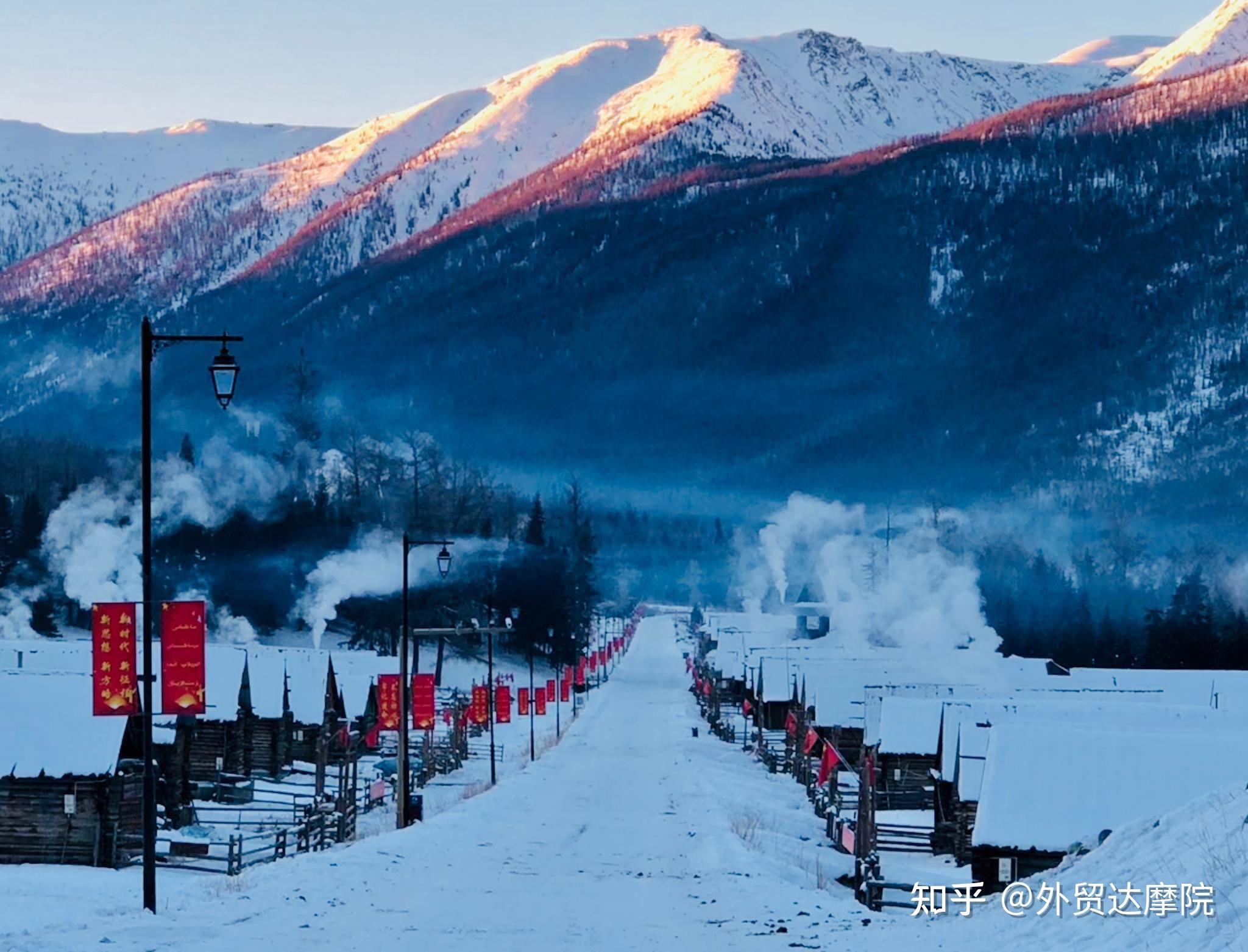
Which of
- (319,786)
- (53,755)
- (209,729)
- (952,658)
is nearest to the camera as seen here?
(53,755)

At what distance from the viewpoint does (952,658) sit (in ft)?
293

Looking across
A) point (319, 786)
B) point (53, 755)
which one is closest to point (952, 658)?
point (319, 786)

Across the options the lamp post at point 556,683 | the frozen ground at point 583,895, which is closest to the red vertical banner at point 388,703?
the frozen ground at point 583,895

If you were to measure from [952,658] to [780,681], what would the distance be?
386 inches

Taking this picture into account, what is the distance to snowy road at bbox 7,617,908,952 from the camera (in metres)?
22.0

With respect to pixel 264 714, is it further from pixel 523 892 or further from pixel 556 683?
pixel 523 892

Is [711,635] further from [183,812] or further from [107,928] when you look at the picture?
[107,928]

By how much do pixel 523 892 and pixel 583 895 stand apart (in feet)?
2.82

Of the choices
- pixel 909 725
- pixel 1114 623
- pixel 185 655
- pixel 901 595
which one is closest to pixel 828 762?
→ pixel 909 725

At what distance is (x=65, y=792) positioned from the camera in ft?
151

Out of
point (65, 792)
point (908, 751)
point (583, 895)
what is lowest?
point (908, 751)

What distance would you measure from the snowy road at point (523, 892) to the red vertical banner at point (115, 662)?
300 cm

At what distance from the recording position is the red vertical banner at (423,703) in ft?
206

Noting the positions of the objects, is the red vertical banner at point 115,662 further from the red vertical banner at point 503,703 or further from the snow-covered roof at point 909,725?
the red vertical banner at point 503,703
